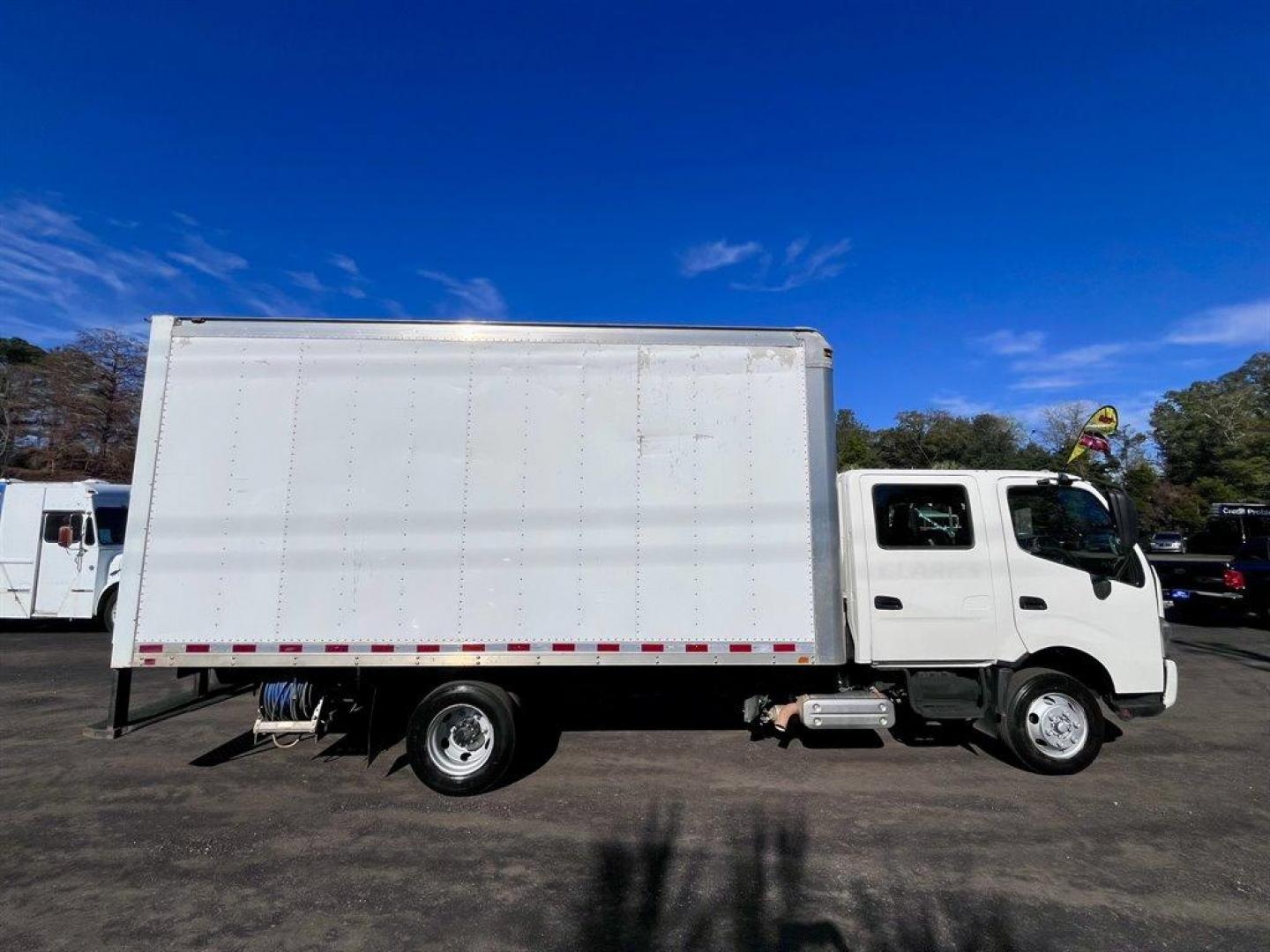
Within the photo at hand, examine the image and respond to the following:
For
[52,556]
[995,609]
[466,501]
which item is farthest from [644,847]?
Answer: [52,556]

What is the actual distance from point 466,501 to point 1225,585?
17058 millimetres

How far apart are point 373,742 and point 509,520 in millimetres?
2124

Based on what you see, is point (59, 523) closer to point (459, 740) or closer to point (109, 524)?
point (109, 524)

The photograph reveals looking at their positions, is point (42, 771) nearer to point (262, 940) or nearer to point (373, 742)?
point (373, 742)

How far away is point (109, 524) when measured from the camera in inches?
478

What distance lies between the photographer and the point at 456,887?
3686mm

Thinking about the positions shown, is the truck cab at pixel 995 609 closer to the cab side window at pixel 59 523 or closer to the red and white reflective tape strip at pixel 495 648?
the red and white reflective tape strip at pixel 495 648

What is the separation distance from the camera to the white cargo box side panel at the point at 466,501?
466 cm

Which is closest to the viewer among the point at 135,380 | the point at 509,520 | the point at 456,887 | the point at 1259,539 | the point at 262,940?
the point at 262,940

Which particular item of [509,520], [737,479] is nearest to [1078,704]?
[737,479]

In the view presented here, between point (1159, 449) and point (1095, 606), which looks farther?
point (1159, 449)

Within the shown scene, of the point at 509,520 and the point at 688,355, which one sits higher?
the point at 688,355

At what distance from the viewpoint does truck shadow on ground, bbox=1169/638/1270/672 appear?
10125 millimetres

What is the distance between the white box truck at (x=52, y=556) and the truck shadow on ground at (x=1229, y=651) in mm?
19065
